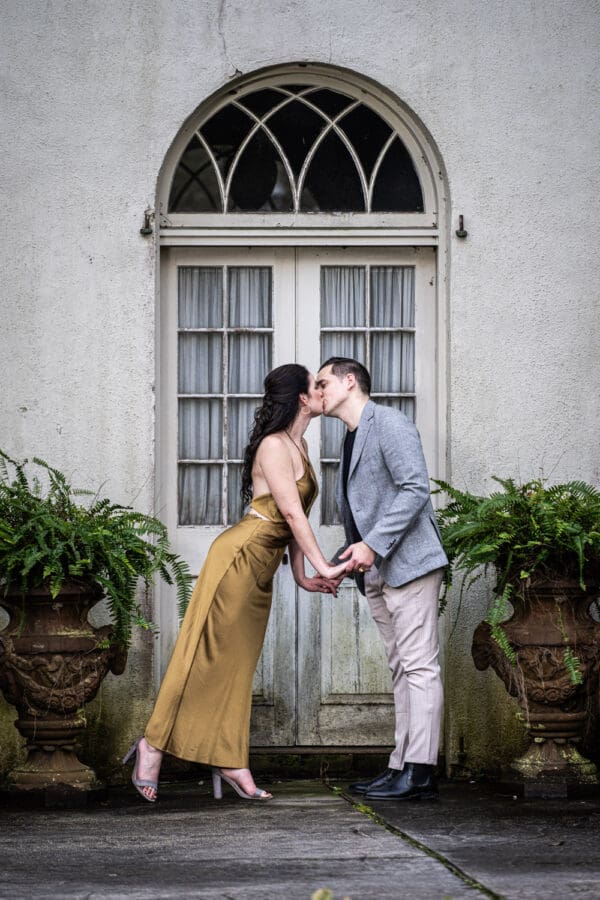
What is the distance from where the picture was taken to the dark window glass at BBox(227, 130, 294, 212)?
7320 mm

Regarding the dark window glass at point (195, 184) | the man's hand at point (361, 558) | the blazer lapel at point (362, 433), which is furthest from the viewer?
the dark window glass at point (195, 184)

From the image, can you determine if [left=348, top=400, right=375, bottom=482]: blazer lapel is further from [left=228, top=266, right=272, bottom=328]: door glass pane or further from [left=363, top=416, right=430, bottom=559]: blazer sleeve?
[left=228, top=266, right=272, bottom=328]: door glass pane

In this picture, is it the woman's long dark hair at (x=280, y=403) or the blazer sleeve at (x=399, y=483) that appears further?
the woman's long dark hair at (x=280, y=403)

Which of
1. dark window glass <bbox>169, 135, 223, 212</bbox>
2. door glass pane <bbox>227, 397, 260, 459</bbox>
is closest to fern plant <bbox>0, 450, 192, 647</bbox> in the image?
door glass pane <bbox>227, 397, 260, 459</bbox>

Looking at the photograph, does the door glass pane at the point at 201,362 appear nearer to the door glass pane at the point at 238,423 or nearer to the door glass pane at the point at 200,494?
the door glass pane at the point at 238,423

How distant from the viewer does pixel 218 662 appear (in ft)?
19.3

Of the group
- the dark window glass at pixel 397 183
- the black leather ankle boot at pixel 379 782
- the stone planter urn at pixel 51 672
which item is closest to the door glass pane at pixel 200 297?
the dark window glass at pixel 397 183

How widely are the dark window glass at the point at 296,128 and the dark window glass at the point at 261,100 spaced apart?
56 mm

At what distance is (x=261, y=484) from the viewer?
6062mm

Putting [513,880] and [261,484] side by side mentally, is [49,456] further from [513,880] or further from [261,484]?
[513,880]

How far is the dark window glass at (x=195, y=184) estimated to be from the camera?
7.29m

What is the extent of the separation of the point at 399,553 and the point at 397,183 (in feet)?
8.20

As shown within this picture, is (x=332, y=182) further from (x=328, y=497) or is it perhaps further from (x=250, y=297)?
(x=328, y=497)

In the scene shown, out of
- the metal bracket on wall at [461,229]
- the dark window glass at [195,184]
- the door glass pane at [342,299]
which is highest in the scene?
the dark window glass at [195,184]
